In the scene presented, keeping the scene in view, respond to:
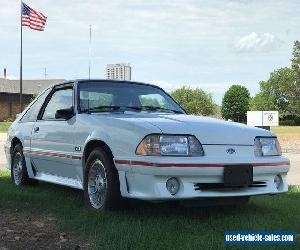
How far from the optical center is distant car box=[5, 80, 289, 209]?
5613mm

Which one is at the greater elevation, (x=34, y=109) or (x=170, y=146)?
(x=34, y=109)

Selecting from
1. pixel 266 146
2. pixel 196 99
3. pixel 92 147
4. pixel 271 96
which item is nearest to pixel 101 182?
pixel 92 147

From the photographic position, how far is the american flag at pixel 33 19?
118ft

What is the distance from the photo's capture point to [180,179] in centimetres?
560

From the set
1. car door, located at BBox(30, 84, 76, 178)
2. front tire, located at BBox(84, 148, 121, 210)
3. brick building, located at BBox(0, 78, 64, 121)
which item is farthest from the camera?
brick building, located at BBox(0, 78, 64, 121)

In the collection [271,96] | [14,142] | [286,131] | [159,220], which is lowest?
[286,131]

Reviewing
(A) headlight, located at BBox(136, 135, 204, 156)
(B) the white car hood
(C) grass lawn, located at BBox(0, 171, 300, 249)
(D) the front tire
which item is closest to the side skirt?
(C) grass lawn, located at BBox(0, 171, 300, 249)

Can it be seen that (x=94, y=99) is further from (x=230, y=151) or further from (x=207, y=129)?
(x=230, y=151)

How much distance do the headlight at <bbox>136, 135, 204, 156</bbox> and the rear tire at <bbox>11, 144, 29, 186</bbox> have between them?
3.21 m

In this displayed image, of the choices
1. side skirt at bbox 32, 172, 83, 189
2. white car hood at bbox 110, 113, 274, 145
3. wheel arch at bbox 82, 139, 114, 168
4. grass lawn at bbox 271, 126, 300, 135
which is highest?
white car hood at bbox 110, 113, 274, 145

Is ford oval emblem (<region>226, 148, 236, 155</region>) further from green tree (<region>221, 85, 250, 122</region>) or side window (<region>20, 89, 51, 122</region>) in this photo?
green tree (<region>221, 85, 250, 122</region>)

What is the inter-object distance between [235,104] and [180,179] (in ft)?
471

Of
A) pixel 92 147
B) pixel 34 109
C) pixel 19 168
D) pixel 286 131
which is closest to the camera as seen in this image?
pixel 92 147

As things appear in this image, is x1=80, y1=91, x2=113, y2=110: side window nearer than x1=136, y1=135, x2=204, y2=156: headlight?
No
